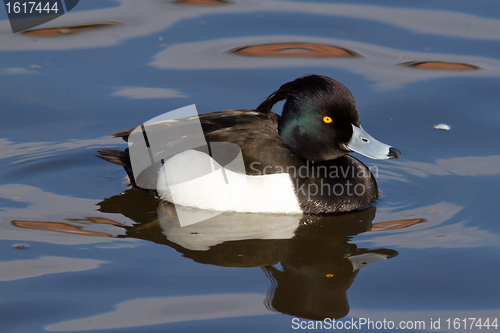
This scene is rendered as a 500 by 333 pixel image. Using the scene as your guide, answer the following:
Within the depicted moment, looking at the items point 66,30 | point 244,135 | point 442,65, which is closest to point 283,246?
point 244,135

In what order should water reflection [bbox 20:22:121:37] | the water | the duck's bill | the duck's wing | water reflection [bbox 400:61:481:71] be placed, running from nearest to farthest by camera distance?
the water < the duck's wing < the duck's bill < water reflection [bbox 400:61:481:71] < water reflection [bbox 20:22:121:37]

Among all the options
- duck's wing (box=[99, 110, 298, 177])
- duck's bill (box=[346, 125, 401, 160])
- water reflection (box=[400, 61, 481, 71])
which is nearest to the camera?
duck's wing (box=[99, 110, 298, 177])

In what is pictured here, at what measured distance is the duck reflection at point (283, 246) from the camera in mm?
4078

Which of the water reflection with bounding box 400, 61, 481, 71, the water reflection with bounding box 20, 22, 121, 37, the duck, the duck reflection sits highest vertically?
the water reflection with bounding box 20, 22, 121, 37

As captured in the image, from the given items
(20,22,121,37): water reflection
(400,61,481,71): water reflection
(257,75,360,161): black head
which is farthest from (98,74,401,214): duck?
(20,22,121,37): water reflection

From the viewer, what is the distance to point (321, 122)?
5043mm

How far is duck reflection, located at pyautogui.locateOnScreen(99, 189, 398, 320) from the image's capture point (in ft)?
13.4

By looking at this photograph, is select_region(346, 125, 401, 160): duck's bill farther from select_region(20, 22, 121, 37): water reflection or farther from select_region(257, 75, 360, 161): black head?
select_region(20, 22, 121, 37): water reflection

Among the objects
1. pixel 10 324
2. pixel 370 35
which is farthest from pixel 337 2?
pixel 10 324

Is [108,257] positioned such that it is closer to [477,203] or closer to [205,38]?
[477,203]

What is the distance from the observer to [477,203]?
5160 millimetres

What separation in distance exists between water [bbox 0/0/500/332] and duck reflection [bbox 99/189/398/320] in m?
0.01

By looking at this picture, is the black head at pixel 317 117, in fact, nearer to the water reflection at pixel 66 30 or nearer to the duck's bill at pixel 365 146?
the duck's bill at pixel 365 146

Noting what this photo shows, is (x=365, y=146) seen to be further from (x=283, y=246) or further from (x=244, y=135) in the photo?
(x=283, y=246)
